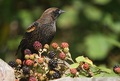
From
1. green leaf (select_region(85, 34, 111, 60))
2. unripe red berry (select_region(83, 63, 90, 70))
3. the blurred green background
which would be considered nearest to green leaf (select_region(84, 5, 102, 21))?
the blurred green background

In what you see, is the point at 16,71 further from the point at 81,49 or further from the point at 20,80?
the point at 81,49

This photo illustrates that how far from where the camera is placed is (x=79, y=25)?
25.0 feet

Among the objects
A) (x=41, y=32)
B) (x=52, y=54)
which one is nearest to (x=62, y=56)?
(x=52, y=54)

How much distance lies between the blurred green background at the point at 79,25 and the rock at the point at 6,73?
4232mm

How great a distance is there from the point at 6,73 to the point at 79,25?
4.71 metres

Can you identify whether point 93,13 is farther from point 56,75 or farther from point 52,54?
point 56,75

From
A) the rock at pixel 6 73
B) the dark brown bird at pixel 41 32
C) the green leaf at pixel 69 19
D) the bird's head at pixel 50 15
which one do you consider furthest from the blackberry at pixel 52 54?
the green leaf at pixel 69 19

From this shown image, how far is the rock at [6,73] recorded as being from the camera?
294 cm

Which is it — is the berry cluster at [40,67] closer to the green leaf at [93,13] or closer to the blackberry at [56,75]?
the blackberry at [56,75]

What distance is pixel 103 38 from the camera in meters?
7.39

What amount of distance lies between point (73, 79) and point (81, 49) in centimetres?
460

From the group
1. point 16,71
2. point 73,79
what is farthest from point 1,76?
point 73,79

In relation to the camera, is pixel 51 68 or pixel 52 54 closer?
pixel 51 68

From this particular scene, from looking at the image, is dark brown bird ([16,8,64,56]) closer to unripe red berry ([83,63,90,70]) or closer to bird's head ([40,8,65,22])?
bird's head ([40,8,65,22])
